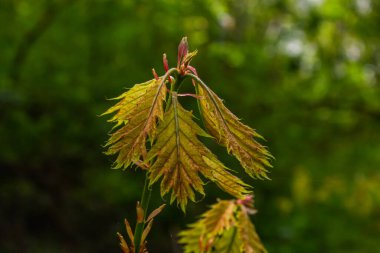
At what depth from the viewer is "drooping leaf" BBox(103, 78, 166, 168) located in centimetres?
67

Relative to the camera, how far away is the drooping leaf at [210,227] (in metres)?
0.93

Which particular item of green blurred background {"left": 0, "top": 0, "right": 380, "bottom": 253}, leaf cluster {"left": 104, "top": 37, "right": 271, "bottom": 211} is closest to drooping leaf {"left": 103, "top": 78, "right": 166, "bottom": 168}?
leaf cluster {"left": 104, "top": 37, "right": 271, "bottom": 211}

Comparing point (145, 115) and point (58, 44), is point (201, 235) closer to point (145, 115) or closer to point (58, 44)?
point (145, 115)

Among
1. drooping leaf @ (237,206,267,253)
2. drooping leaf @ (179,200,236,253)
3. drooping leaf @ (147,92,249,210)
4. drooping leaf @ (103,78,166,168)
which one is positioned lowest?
drooping leaf @ (237,206,267,253)

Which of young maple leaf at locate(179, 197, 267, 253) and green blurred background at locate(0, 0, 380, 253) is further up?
green blurred background at locate(0, 0, 380, 253)

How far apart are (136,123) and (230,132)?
0.12 meters

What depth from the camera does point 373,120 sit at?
21.3 ft

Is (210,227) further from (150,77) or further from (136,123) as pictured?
(150,77)

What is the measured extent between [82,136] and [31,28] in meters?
0.93

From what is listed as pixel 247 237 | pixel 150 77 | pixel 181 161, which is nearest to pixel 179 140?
pixel 181 161

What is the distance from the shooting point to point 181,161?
69cm

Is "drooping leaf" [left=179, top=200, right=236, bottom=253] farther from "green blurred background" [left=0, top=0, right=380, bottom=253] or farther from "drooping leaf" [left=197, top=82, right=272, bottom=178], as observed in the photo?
"green blurred background" [left=0, top=0, right=380, bottom=253]

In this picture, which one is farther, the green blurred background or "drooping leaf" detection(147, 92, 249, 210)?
the green blurred background

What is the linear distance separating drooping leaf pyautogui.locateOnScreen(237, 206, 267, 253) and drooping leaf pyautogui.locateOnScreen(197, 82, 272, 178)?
21cm
